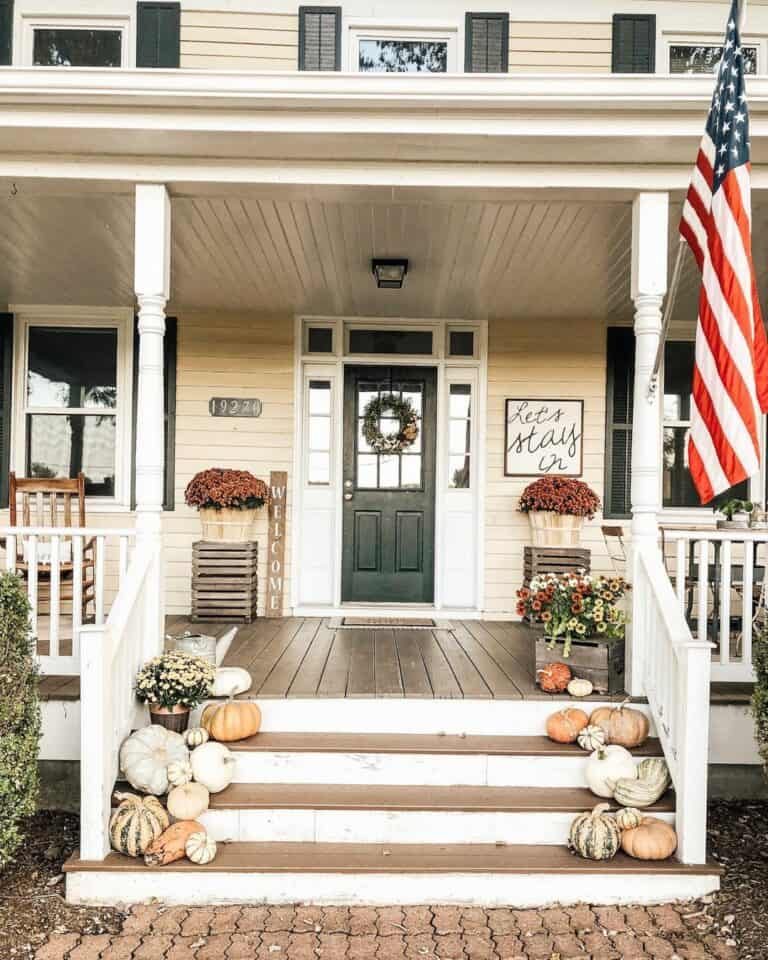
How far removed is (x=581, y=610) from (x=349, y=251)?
7.83ft

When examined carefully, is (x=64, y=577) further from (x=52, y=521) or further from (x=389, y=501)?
(x=389, y=501)

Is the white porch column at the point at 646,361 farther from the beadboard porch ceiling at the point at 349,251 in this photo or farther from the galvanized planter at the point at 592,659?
the beadboard porch ceiling at the point at 349,251

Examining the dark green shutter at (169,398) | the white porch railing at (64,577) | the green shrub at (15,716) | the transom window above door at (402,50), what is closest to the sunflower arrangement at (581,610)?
the white porch railing at (64,577)

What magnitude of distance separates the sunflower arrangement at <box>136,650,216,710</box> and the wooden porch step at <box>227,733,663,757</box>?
262mm

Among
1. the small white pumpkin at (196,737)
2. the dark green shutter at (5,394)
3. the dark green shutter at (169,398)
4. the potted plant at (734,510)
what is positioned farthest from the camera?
the dark green shutter at (169,398)

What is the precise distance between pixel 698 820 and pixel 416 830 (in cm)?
104

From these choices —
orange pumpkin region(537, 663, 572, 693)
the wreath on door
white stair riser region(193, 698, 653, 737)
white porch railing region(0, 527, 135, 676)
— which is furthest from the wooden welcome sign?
orange pumpkin region(537, 663, 572, 693)

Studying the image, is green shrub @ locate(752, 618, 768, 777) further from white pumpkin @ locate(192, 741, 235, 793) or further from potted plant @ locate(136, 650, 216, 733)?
potted plant @ locate(136, 650, 216, 733)

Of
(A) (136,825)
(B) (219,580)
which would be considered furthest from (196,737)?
(B) (219,580)

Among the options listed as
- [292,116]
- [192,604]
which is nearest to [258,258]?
[292,116]

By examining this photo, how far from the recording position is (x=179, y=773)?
2926 millimetres

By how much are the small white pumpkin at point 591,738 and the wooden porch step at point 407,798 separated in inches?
6.6

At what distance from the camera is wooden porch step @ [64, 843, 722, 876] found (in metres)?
2.71

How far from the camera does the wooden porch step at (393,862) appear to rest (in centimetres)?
271
